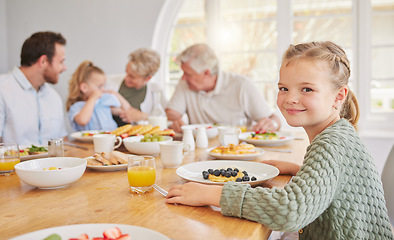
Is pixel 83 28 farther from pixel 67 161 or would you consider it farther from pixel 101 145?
pixel 67 161

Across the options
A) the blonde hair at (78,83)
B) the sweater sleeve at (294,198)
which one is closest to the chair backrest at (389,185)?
the sweater sleeve at (294,198)

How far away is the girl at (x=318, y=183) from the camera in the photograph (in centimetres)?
91

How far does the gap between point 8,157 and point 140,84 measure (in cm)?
236

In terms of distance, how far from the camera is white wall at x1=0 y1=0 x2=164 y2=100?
14.5ft

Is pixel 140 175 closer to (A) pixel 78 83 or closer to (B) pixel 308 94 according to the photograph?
(B) pixel 308 94

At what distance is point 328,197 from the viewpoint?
3.11ft

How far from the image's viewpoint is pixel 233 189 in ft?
3.23

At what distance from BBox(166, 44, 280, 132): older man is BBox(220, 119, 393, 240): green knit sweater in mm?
1917

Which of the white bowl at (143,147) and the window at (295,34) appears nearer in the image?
the white bowl at (143,147)

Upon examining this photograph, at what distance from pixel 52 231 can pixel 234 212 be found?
1.40ft

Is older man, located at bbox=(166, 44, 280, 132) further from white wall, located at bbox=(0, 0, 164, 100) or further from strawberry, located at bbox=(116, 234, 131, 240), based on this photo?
strawberry, located at bbox=(116, 234, 131, 240)

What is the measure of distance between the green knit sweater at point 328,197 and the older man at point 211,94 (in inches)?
75.5

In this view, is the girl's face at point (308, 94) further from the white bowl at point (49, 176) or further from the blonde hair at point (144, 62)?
the blonde hair at point (144, 62)

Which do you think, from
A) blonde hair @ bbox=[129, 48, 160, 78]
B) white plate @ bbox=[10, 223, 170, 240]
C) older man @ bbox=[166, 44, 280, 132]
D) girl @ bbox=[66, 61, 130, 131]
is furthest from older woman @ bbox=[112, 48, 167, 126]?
white plate @ bbox=[10, 223, 170, 240]
